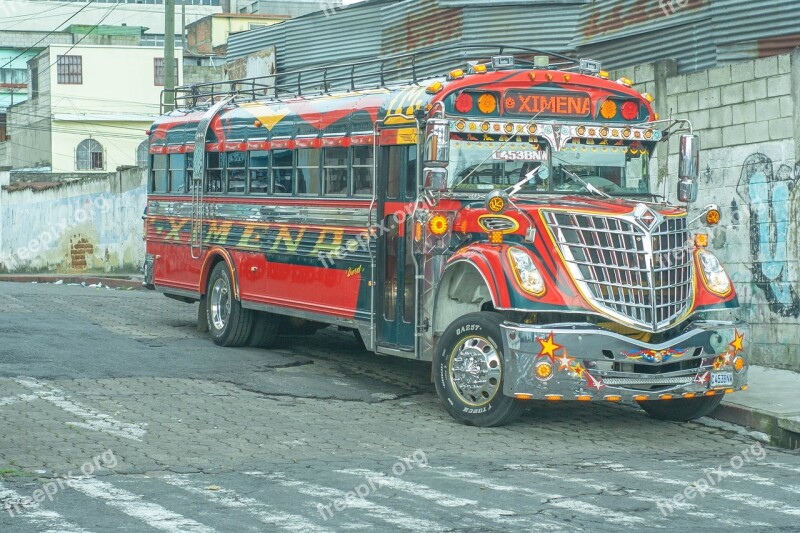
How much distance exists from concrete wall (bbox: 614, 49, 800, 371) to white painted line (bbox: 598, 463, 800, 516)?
503 cm

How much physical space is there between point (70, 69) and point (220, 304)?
44923mm

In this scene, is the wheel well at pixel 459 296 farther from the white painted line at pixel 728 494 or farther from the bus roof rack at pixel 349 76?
the white painted line at pixel 728 494

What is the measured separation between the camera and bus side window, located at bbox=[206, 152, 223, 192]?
615 inches

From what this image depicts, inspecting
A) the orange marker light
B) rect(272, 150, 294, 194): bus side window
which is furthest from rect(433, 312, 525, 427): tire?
rect(272, 150, 294, 194): bus side window

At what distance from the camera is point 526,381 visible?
1014cm

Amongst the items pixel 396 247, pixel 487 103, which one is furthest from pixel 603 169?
pixel 396 247

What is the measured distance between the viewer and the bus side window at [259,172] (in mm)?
14578

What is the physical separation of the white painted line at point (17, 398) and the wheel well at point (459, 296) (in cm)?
364

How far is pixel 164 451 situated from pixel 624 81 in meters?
5.60

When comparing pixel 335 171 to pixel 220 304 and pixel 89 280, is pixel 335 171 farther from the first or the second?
pixel 89 280

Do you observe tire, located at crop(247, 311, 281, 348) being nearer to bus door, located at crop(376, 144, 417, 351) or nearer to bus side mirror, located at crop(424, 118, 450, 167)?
bus door, located at crop(376, 144, 417, 351)

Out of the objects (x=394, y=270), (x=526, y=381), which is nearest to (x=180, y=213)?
(x=394, y=270)

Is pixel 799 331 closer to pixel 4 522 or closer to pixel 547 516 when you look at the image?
pixel 547 516

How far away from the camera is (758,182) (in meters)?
13.9
